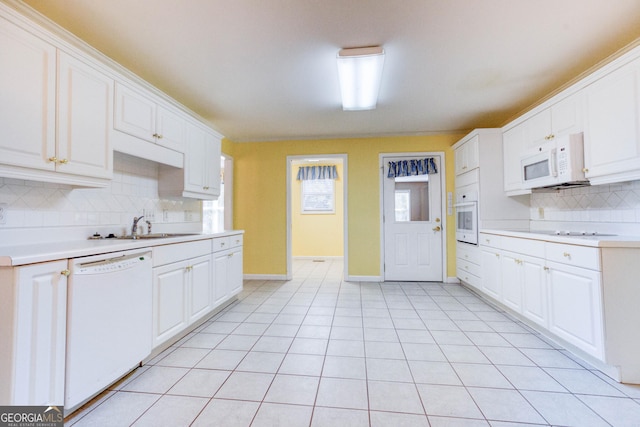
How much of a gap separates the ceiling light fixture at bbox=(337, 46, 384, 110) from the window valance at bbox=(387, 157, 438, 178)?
1.43 metres

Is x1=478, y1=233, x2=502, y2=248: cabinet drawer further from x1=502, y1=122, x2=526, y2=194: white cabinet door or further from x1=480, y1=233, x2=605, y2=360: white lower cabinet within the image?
x1=502, y1=122, x2=526, y2=194: white cabinet door

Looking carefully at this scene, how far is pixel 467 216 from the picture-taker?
377cm

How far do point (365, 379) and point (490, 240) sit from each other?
2.33 metres

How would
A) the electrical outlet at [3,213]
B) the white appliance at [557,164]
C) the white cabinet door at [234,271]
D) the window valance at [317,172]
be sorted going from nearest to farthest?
the electrical outlet at [3,213], the white appliance at [557,164], the white cabinet door at [234,271], the window valance at [317,172]

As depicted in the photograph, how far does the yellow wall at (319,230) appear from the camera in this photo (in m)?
6.80

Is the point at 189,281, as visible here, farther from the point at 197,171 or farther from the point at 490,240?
the point at 490,240

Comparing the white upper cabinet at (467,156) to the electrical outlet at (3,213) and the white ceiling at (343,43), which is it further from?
the electrical outlet at (3,213)

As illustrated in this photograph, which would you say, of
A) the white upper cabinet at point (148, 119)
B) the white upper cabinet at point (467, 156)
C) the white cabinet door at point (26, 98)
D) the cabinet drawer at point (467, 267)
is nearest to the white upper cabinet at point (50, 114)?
the white cabinet door at point (26, 98)

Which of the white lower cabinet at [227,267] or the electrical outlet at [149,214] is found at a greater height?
the electrical outlet at [149,214]

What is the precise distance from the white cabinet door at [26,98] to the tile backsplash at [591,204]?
13.6 feet

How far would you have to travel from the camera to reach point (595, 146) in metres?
2.14

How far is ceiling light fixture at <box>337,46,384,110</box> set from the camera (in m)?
2.17

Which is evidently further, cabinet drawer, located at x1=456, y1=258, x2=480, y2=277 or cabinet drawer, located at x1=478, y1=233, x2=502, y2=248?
cabinet drawer, located at x1=456, y1=258, x2=480, y2=277

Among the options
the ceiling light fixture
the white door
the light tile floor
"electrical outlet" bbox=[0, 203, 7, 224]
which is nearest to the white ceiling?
the ceiling light fixture
